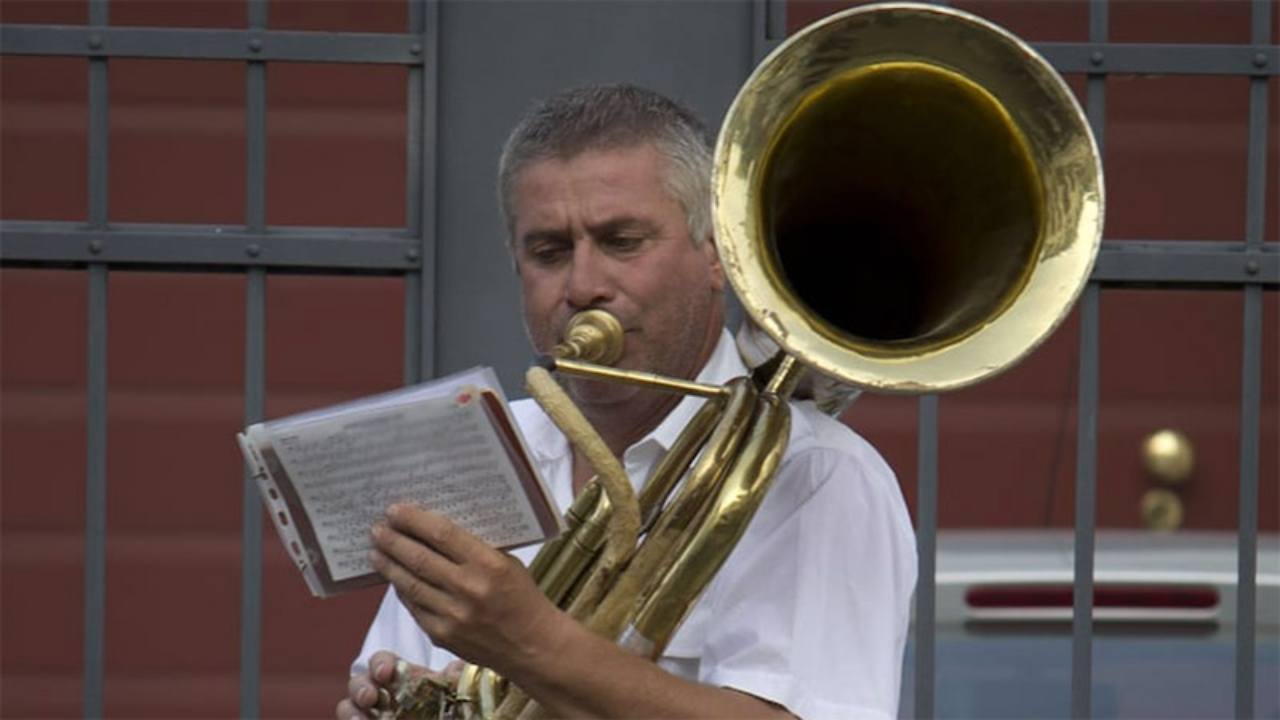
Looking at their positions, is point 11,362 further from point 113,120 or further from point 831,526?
point 831,526

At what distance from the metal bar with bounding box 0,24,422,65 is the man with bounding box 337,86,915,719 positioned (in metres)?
0.60

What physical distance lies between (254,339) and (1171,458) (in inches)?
100

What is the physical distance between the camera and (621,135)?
8.36 feet

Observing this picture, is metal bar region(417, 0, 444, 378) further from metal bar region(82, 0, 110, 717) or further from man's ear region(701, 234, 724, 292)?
man's ear region(701, 234, 724, 292)

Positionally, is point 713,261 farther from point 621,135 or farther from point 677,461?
point 677,461

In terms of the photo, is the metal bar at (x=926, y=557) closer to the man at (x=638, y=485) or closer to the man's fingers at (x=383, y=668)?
the man at (x=638, y=485)

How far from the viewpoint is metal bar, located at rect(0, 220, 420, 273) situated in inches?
124

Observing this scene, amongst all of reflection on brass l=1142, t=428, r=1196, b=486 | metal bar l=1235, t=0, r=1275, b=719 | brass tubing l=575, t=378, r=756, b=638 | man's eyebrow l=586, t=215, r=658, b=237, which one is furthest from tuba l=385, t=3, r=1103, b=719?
reflection on brass l=1142, t=428, r=1196, b=486

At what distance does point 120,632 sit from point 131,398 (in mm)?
454

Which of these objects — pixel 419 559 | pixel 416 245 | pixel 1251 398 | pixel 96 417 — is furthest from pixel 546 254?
pixel 1251 398

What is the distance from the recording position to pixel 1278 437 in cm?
517

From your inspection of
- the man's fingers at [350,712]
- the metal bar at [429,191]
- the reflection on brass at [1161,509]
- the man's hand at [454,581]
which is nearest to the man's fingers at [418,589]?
the man's hand at [454,581]

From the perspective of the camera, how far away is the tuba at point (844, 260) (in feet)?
7.54

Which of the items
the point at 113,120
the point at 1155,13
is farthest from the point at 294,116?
the point at 1155,13
